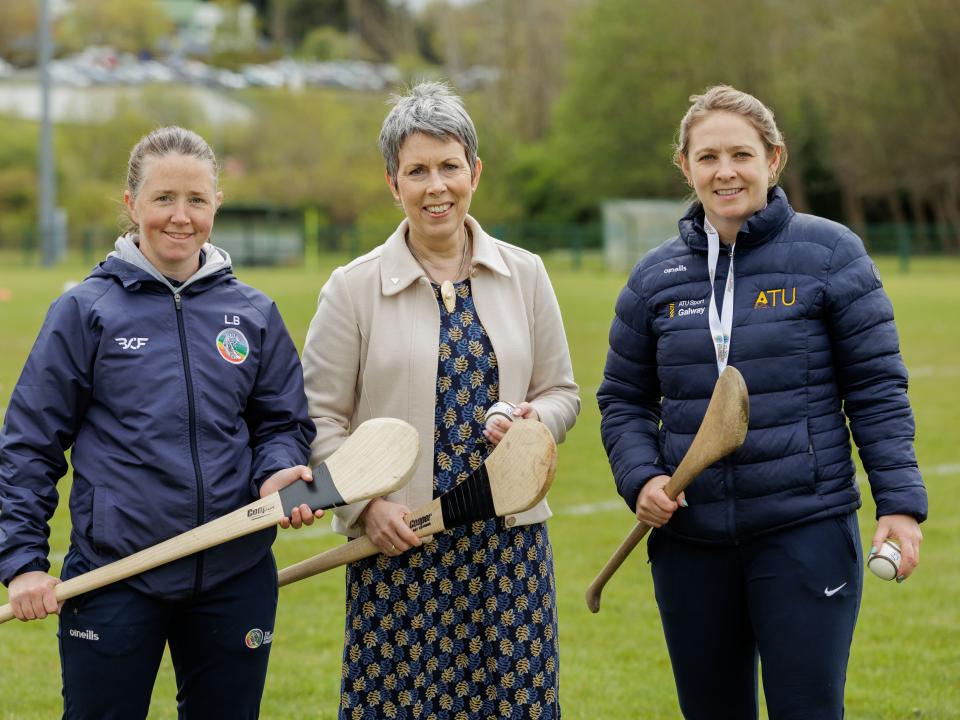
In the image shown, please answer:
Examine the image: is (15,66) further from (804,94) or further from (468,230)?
(468,230)

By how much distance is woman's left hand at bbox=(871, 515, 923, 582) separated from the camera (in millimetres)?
2873

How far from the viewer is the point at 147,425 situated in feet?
9.32

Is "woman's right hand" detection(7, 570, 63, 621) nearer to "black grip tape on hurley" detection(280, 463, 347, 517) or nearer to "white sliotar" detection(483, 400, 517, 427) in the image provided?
"black grip tape on hurley" detection(280, 463, 347, 517)

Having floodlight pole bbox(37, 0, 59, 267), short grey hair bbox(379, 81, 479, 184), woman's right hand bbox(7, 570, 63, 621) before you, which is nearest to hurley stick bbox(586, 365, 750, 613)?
short grey hair bbox(379, 81, 479, 184)

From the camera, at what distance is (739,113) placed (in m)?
3.01

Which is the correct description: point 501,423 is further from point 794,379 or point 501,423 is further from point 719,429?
point 794,379

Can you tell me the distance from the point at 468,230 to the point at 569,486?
4985mm

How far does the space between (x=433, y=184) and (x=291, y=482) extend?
2.63 feet

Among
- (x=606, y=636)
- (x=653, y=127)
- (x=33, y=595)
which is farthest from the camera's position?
(x=653, y=127)

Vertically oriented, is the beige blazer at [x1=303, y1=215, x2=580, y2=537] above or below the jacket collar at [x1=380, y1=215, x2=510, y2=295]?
below

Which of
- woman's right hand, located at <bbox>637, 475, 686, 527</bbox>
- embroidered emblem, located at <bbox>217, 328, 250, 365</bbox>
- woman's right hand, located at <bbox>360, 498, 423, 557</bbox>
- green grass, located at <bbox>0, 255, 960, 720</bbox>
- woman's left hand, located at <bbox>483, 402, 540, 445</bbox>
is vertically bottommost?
green grass, located at <bbox>0, 255, 960, 720</bbox>

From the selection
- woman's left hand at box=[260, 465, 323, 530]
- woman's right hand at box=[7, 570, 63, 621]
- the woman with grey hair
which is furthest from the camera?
the woman with grey hair

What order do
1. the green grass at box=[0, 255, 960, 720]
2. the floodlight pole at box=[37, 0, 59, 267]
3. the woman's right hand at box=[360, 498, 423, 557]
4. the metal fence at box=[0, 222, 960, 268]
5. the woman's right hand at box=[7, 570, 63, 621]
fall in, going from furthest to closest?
the metal fence at box=[0, 222, 960, 268], the floodlight pole at box=[37, 0, 59, 267], the green grass at box=[0, 255, 960, 720], the woman's right hand at box=[360, 498, 423, 557], the woman's right hand at box=[7, 570, 63, 621]

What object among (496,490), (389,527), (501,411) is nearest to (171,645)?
(389,527)
